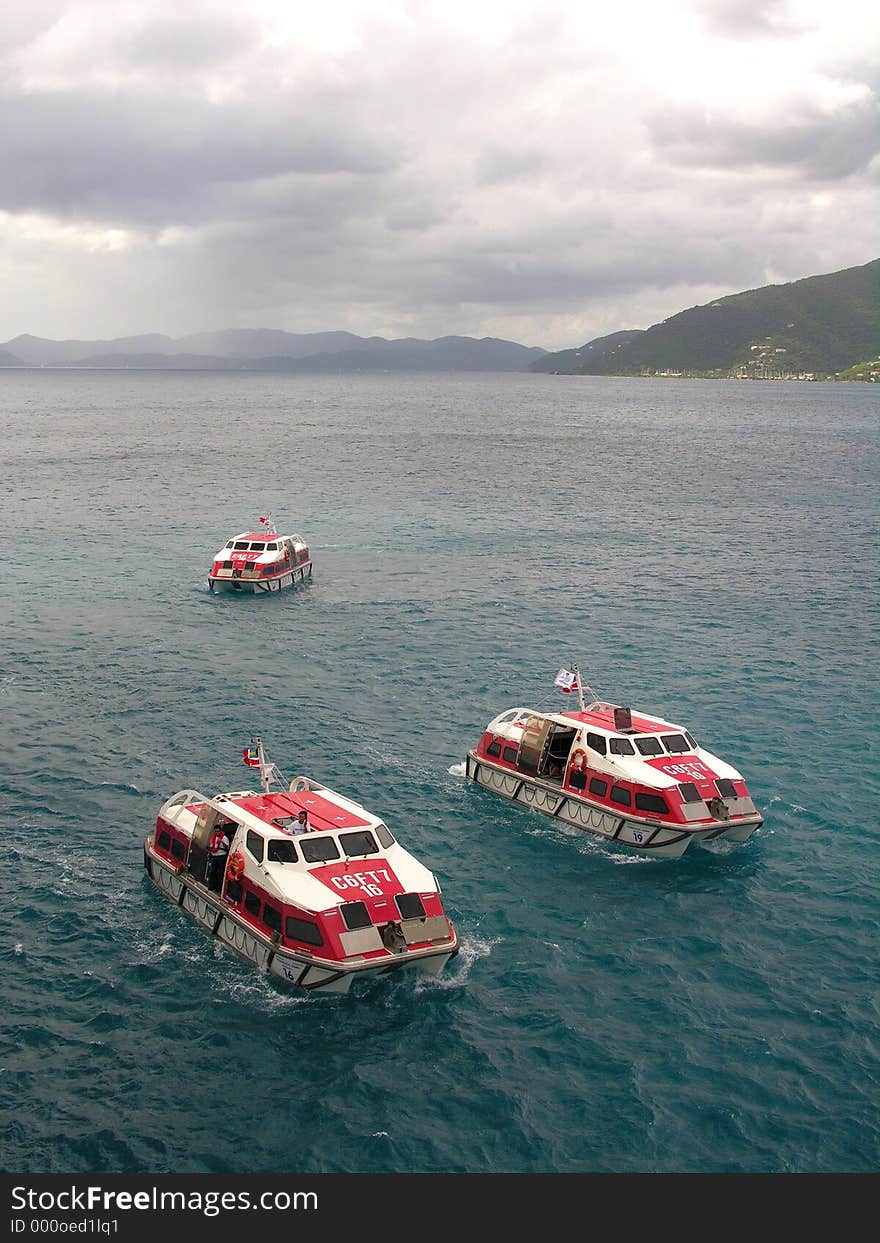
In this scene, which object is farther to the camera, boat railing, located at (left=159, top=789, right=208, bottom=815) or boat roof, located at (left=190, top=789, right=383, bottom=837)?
boat railing, located at (left=159, top=789, right=208, bottom=815)

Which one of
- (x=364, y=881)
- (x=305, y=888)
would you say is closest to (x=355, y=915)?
(x=364, y=881)

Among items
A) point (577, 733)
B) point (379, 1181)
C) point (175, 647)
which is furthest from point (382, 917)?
point (175, 647)

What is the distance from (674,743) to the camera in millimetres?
49656

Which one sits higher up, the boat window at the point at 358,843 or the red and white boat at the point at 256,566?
the red and white boat at the point at 256,566

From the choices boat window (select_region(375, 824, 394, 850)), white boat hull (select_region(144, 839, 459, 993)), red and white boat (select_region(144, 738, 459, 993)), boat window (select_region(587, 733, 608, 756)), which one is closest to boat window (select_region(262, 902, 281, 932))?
red and white boat (select_region(144, 738, 459, 993))

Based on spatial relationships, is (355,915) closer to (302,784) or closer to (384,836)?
(384,836)

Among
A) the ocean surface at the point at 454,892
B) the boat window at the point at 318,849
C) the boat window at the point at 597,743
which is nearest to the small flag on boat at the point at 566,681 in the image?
the boat window at the point at 597,743

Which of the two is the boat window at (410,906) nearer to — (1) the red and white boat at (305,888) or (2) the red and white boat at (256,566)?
(1) the red and white boat at (305,888)

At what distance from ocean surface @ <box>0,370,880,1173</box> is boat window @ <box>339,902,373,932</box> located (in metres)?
2.39

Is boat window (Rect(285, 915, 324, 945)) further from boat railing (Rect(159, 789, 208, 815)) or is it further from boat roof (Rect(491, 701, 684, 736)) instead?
boat roof (Rect(491, 701, 684, 736))

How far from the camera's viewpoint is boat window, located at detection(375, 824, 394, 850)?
131 feet

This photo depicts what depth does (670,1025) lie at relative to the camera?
34719 mm

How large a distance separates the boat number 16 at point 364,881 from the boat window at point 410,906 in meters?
0.82

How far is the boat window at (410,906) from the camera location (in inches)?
1433
